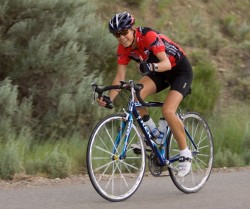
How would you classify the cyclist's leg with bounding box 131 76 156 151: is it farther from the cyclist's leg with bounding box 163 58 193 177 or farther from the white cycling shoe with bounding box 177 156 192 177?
the white cycling shoe with bounding box 177 156 192 177

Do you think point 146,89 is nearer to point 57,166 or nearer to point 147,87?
point 147,87

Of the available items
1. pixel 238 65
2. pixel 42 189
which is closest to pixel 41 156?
pixel 42 189

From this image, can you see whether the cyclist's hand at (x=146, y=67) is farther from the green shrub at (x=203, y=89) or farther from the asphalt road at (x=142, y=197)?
the green shrub at (x=203, y=89)

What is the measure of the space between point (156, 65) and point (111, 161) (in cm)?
116

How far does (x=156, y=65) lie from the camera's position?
285 inches

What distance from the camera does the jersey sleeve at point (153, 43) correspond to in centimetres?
734

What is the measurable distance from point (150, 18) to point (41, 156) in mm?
9636

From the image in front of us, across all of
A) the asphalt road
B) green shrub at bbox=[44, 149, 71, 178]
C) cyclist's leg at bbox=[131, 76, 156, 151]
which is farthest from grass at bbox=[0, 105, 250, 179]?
cyclist's leg at bbox=[131, 76, 156, 151]

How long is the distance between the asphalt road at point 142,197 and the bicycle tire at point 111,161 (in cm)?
13

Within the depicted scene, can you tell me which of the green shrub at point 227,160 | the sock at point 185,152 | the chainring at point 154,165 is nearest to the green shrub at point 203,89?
the green shrub at point 227,160

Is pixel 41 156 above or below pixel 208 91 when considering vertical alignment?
below

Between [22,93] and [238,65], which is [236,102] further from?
[22,93]

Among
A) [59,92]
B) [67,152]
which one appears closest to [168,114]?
[67,152]

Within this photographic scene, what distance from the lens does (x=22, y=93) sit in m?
12.1
